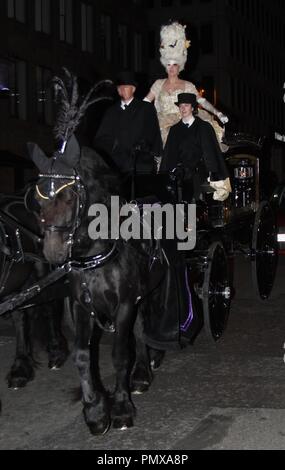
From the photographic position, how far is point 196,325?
691 cm

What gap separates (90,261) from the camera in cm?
521

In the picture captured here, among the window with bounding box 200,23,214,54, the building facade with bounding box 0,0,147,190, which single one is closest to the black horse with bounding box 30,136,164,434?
the building facade with bounding box 0,0,147,190

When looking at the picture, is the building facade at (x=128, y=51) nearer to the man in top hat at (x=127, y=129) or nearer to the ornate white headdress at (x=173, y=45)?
the ornate white headdress at (x=173, y=45)

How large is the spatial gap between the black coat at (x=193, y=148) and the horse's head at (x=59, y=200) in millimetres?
2465

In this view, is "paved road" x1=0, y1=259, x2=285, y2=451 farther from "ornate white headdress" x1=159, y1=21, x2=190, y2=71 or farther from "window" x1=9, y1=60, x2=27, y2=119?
"window" x1=9, y1=60, x2=27, y2=119

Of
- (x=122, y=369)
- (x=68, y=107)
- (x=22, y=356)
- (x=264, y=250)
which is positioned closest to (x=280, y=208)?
(x=264, y=250)

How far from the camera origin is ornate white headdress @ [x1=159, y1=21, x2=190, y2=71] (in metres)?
8.38

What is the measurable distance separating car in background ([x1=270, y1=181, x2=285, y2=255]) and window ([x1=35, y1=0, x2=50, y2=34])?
64.0ft

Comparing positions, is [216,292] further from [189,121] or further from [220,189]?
[189,121]

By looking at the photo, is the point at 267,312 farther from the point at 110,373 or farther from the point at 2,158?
the point at 2,158

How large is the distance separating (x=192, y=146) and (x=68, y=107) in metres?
2.48

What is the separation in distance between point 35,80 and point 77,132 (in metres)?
25.9

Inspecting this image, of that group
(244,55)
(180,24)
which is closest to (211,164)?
(180,24)
